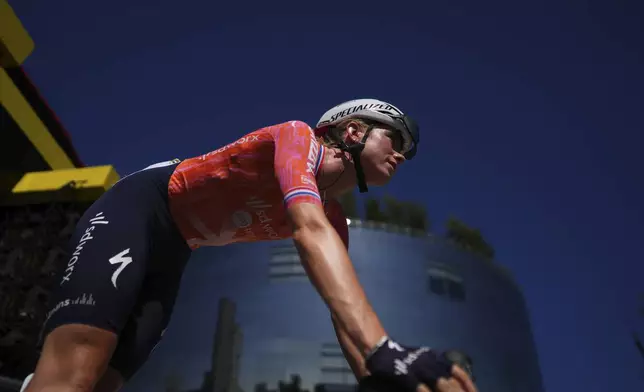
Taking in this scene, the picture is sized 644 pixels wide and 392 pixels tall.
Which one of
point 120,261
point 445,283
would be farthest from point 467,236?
point 120,261

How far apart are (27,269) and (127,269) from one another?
496 centimetres

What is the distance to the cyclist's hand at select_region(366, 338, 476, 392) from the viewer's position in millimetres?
1033

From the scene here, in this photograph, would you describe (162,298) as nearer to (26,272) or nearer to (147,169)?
(147,169)

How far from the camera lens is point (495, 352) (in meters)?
25.1

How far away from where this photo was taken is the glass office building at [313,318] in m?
21.5

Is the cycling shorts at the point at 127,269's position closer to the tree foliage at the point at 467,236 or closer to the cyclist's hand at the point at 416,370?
the cyclist's hand at the point at 416,370

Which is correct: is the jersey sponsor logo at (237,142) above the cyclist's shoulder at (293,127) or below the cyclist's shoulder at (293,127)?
above

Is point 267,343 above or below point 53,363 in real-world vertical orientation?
above

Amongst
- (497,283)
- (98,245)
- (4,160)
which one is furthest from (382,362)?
(497,283)

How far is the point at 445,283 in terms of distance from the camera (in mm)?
25781

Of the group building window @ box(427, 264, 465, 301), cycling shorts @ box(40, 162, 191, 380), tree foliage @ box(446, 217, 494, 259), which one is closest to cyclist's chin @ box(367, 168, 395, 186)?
cycling shorts @ box(40, 162, 191, 380)

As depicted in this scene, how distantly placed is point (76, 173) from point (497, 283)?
25.9 metres

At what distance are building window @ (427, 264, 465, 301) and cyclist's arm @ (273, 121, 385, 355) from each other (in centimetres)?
2454

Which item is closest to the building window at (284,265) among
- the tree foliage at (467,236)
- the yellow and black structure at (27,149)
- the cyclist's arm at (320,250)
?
the tree foliage at (467,236)
